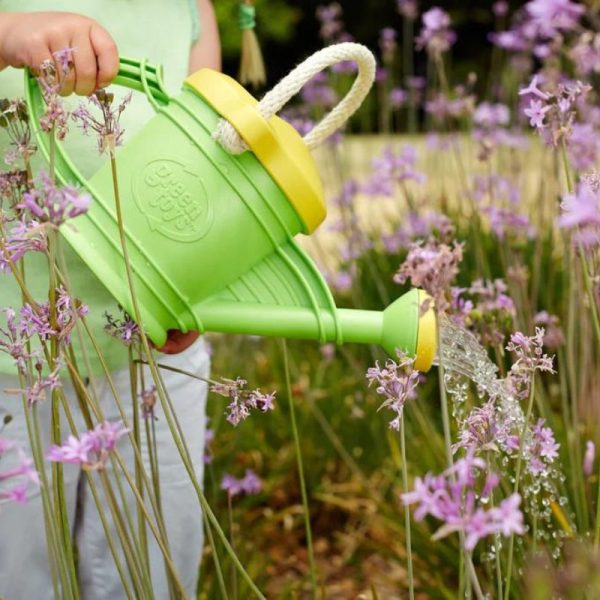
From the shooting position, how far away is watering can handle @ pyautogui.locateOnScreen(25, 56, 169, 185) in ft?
3.77

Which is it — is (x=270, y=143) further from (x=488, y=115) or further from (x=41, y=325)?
(x=488, y=115)

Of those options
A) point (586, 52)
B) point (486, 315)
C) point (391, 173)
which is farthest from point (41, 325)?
point (391, 173)

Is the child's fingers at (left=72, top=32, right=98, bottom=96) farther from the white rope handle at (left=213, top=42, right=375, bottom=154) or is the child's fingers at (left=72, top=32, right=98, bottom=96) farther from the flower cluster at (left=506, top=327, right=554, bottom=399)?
the flower cluster at (left=506, top=327, right=554, bottom=399)

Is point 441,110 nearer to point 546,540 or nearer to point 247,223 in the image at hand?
point 546,540

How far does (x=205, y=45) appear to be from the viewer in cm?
160

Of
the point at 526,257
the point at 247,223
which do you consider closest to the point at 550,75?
the point at 526,257

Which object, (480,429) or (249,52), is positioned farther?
(249,52)

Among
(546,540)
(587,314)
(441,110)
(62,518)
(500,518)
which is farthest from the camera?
(441,110)

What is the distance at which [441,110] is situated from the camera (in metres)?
3.02

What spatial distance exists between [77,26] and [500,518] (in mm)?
724

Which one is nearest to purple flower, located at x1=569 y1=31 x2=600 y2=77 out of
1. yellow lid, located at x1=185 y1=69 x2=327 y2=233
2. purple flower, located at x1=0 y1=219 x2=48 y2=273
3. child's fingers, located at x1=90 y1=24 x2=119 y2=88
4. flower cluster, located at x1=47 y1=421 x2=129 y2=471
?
yellow lid, located at x1=185 y1=69 x2=327 y2=233

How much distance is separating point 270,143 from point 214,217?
0.10 metres

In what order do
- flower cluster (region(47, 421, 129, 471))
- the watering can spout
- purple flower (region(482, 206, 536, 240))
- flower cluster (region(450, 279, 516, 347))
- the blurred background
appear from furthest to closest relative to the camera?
the blurred background, purple flower (region(482, 206, 536, 240)), flower cluster (region(450, 279, 516, 347)), the watering can spout, flower cluster (region(47, 421, 129, 471))

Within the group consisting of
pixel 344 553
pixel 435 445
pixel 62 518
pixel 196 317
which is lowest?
pixel 344 553
